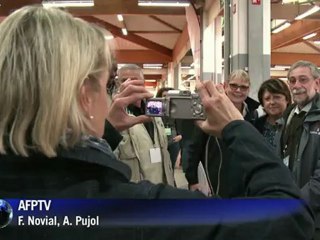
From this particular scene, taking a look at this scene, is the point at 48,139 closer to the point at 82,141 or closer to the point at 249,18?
the point at 82,141

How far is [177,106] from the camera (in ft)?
3.99

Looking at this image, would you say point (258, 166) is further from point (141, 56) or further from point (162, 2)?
point (141, 56)

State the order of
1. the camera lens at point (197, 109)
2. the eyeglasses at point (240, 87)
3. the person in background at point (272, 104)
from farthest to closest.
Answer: the eyeglasses at point (240, 87)
the person in background at point (272, 104)
the camera lens at point (197, 109)

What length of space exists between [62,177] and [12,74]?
0.58 feet

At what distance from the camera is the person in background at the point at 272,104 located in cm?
283

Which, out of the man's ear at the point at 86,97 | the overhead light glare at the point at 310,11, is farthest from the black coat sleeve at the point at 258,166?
the overhead light glare at the point at 310,11

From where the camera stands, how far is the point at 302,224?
703mm

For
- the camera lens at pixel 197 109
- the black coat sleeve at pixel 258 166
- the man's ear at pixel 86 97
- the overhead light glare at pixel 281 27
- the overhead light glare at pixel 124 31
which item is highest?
the overhead light glare at pixel 124 31

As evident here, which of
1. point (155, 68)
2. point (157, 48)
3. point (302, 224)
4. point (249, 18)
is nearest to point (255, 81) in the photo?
point (249, 18)

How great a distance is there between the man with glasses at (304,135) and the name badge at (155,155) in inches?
25.9

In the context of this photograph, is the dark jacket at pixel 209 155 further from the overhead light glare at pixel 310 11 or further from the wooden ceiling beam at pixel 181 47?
the wooden ceiling beam at pixel 181 47

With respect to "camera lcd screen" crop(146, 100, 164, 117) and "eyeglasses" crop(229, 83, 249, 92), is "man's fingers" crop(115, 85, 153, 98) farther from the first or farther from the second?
"eyeglasses" crop(229, 83, 249, 92)

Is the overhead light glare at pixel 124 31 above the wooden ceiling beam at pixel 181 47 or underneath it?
above

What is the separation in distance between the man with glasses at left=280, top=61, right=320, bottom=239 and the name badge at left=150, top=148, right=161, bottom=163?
66cm
